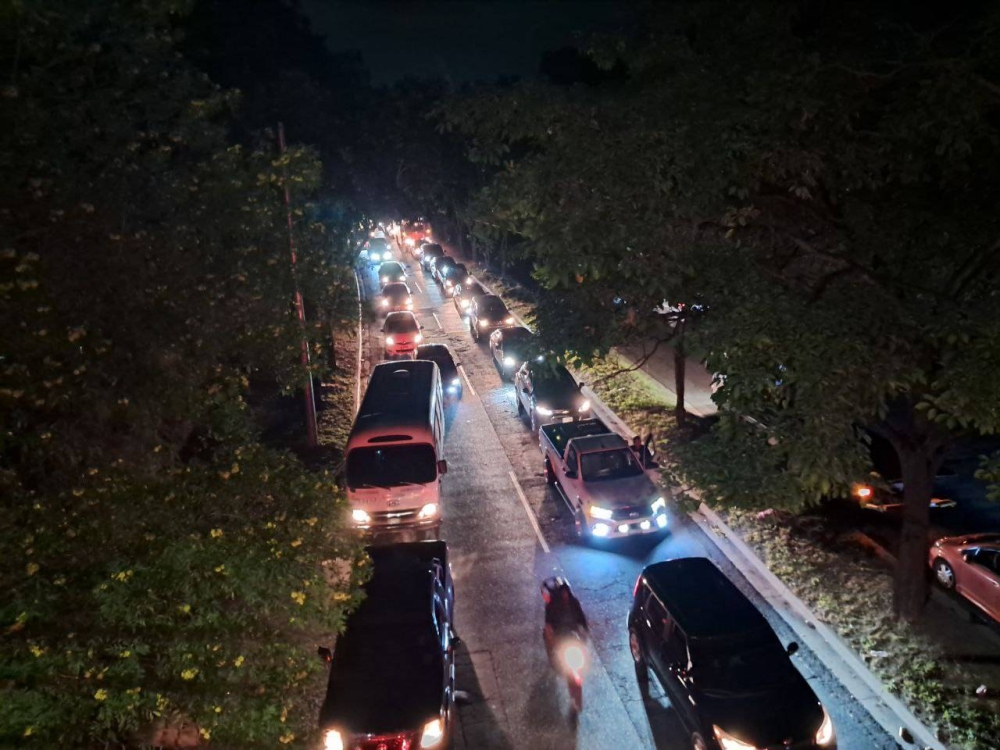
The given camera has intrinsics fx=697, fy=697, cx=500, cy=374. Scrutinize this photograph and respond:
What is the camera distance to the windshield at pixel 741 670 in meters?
8.12

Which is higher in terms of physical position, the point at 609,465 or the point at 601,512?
the point at 609,465

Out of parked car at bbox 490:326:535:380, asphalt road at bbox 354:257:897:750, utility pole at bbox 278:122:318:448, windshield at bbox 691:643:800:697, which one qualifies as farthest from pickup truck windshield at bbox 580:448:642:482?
parked car at bbox 490:326:535:380

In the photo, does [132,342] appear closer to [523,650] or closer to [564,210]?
[564,210]

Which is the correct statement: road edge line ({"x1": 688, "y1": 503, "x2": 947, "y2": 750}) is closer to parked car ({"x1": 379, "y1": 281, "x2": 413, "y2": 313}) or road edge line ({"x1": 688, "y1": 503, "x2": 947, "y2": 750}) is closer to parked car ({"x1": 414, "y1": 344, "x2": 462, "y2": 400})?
parked car ({"x1": 414, "y1": 344, "x2": 462, "y2": 400})

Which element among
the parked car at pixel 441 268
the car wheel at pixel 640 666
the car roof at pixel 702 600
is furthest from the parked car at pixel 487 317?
the car wheel at pixel 640 666

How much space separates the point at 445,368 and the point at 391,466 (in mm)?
9083

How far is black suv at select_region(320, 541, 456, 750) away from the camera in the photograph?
7867mm

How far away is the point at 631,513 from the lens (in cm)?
1314

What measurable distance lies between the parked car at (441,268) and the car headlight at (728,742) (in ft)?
116

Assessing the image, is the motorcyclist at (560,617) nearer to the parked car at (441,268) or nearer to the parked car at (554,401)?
the parked car at (554,401)

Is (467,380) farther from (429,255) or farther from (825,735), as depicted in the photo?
(429,255)

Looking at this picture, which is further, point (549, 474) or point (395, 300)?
point (395, 300)

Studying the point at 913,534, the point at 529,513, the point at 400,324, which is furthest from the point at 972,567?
the point at 400,324

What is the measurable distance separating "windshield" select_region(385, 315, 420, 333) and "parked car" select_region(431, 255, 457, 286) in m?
14.9
